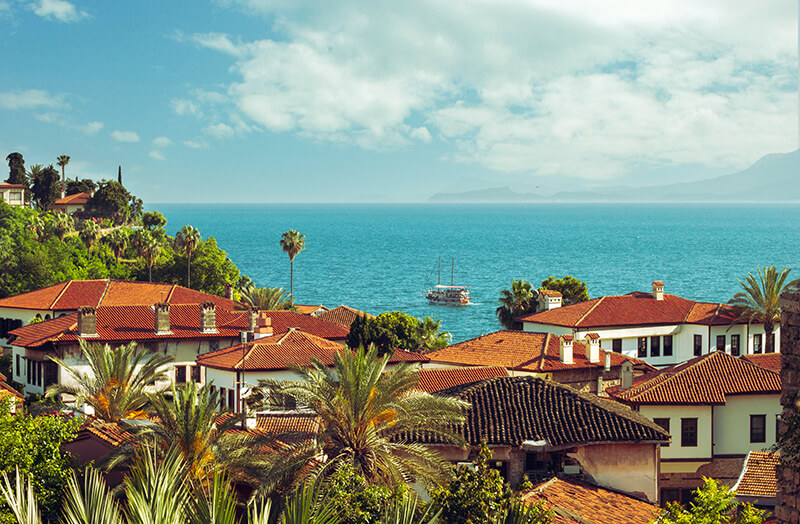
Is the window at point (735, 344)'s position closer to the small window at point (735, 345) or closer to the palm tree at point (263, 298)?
the small window at point (735, 345)

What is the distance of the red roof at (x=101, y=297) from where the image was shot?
66625mm

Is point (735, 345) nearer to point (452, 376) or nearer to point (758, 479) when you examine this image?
point (452, 376)

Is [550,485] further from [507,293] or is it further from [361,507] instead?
[507,293]

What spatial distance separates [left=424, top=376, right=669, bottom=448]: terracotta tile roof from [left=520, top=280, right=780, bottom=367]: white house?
1266 inches

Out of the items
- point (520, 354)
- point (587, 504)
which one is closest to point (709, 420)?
point (520, 354)

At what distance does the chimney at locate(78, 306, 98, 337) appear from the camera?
5200cm

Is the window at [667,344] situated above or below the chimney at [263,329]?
below

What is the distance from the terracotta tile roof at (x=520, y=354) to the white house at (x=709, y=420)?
8.34 m

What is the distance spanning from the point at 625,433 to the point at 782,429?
1534 centimetres

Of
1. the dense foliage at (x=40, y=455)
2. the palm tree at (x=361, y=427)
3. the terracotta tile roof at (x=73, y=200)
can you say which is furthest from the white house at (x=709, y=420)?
the terracotta tile roof at (x=73, y=200)

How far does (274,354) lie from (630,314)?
Answer: 29.0m

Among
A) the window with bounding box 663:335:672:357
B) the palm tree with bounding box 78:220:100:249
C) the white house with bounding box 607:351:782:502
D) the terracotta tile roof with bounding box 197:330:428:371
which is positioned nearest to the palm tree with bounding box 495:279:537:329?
the window with bounding box 663:335:672:357

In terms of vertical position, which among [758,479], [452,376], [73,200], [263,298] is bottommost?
[758,479]

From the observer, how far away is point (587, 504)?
2491 cm
